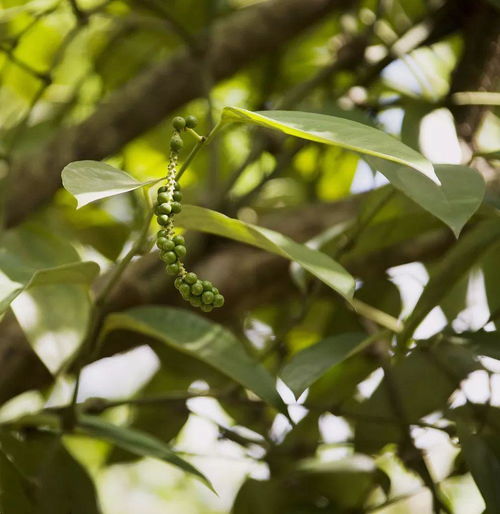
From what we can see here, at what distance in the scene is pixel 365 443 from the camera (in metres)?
0.74

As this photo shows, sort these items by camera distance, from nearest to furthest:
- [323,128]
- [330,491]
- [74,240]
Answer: [323,128], [330,491], [74,240]

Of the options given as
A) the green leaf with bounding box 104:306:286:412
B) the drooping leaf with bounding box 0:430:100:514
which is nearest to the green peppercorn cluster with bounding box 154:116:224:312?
the green leaf with bounding box 104:306:286:412

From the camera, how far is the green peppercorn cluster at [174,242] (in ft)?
1.40

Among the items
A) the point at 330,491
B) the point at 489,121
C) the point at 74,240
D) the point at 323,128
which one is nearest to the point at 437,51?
the point at 489,121

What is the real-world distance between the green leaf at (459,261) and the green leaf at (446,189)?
0.08m

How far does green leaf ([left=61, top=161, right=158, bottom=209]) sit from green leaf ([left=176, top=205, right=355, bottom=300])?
59mm

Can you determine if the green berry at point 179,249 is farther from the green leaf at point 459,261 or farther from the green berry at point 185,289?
the green leaf at point 459,261

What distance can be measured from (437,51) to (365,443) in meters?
0.58

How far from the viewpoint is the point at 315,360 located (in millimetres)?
534

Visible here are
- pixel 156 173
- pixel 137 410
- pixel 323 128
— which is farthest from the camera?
pixel 156 173

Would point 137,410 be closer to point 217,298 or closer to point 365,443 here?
point 365,443

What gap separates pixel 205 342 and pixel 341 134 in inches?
8.5

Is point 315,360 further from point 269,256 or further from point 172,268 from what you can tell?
point 269,256

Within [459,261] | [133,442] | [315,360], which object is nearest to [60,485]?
[133,442]
